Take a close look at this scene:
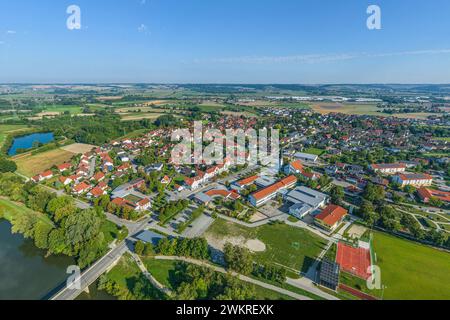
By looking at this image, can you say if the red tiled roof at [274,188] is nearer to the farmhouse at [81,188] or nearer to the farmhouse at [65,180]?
the farmhouse at [81,188]

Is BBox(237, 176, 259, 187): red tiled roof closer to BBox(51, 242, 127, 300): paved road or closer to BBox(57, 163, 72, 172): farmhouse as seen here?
BBox(51, 242, 127, 300): paved road

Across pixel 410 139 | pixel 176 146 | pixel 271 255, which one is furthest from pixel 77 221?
pixel 410 139

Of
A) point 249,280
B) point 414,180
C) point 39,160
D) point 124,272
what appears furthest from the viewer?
point 39,160

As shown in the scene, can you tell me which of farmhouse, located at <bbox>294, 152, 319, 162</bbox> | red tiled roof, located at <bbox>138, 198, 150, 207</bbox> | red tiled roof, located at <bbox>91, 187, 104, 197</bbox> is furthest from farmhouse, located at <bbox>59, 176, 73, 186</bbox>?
farmhouse, located at <bbox>294, 152, 319, 162</bbox>

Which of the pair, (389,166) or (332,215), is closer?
(332,215)

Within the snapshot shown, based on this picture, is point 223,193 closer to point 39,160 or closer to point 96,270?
point 96,270

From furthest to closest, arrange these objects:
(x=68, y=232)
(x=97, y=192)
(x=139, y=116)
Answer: (x=139, y=116), (x=97, y=192), (x=68, y=232)

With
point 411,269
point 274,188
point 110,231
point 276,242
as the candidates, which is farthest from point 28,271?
point 411,269
